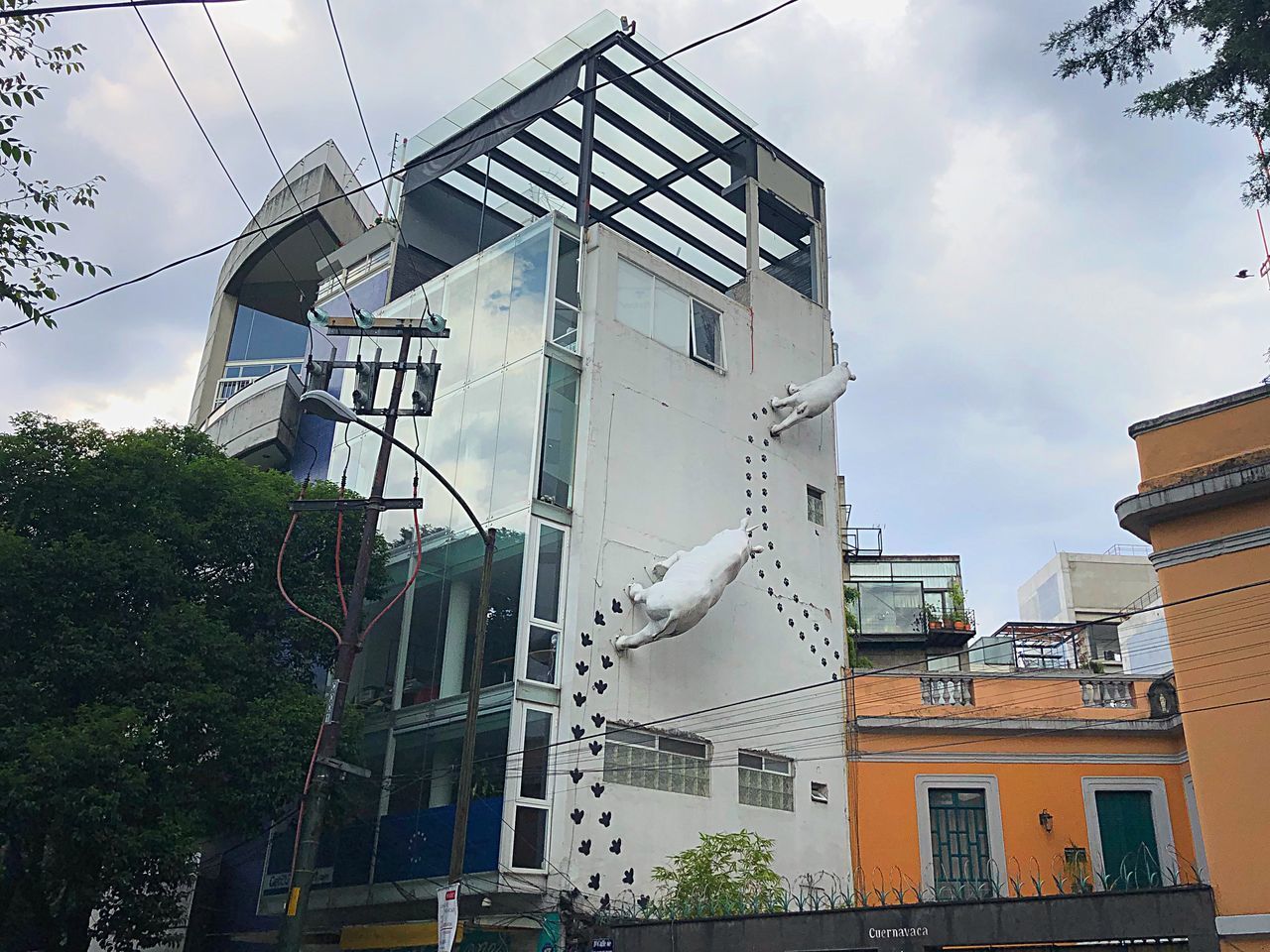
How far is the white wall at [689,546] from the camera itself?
2105 cm

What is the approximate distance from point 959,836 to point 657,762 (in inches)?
263

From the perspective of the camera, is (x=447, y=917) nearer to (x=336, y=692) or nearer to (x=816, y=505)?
(x=336, y=692)

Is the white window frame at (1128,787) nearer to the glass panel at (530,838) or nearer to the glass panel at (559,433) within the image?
the glass panel at (530,838)

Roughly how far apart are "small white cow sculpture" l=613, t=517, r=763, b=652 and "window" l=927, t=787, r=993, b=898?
6527 mm

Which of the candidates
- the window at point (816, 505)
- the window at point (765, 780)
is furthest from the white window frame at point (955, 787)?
the window at point (816, 505)

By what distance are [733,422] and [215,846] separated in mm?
16334

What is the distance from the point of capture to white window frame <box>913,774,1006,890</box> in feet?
75.2

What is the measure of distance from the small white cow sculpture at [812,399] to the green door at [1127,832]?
1030 centimetres

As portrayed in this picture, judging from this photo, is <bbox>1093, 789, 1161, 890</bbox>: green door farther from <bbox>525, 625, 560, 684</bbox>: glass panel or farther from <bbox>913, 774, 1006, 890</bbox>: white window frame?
<bbox>525, 625, 560, 684</bbox>: glass panel

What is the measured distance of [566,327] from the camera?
79.4 ft

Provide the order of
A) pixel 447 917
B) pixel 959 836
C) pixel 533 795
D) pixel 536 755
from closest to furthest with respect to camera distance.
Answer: pixel 447 917 < pixel 533 795 < pixel 536 755 < pixel 959 836

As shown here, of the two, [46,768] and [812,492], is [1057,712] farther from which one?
[46,768]

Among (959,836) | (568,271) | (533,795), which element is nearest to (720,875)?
(533,795)

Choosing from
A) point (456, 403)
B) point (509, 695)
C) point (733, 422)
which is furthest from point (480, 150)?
point (509, 695)
